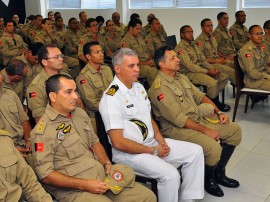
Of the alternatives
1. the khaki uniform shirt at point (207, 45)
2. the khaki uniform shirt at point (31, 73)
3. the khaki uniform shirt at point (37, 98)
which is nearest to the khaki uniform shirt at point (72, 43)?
the khaki uniform shirt at point (31, 73)

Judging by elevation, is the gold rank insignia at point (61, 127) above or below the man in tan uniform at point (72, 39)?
below

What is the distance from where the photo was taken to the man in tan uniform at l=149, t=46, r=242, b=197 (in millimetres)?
2633

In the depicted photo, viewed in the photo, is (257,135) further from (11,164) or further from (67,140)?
(11,164)

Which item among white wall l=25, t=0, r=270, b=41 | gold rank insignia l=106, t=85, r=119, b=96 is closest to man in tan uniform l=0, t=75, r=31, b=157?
gold rank insignia l=106, t=85, r=119, b=96

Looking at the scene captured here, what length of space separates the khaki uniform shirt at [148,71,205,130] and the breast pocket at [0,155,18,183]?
1.33 m

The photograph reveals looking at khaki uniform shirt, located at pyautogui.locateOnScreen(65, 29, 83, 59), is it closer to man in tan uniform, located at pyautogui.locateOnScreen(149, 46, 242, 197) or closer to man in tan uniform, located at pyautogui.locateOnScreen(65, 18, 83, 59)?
man in tan uniform, located at pyautogui.locateOnScreen(65, 18, 83, 59)

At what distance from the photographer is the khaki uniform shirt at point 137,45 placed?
5.57 m

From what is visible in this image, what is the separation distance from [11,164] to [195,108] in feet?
5.40

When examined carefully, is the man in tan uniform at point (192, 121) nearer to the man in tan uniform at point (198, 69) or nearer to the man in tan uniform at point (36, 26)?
the man in tan uniform at point (198, 69)

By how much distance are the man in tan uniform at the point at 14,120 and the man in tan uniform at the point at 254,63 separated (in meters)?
2.68

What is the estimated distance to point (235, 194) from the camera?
2.73 metres

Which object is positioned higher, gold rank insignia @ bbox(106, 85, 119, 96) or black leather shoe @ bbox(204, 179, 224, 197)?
gold rank insignia @ bbox(106, 85, 119, 96)

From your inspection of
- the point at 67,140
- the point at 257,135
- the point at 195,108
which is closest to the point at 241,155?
the point at 257,135

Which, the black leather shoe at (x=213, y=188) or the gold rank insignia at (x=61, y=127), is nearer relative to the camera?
the gold rank insignia at (x=61, y=127)
